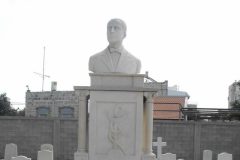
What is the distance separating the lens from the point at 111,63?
8.73 metres

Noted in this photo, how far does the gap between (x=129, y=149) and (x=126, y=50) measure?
5.96ft

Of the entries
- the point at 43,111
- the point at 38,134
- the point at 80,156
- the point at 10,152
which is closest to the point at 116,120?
the point at 80,156

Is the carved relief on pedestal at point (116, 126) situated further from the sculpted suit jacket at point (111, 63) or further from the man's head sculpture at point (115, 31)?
the man's head sculpture at point (115, 31)

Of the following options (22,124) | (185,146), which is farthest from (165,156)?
(22,124)

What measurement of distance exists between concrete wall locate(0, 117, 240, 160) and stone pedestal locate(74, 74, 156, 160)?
42.0 feet

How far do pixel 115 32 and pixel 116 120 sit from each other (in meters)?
1.59

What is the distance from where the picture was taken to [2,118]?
22.4 meters

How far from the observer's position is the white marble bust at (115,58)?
8.70 m

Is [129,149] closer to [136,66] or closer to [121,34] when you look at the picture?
[136,66]

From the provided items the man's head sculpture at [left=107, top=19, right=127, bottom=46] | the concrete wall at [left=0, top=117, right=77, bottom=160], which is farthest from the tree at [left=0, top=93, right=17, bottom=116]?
the man's head sculpture at [left=107, top=19, right=127, bottom=46]

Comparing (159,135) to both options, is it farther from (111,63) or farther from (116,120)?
(116,120)

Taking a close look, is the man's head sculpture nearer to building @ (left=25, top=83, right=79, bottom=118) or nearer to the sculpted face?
the sculpted face

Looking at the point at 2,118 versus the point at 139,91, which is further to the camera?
the point at 2,118

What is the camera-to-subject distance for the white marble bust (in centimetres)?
870
